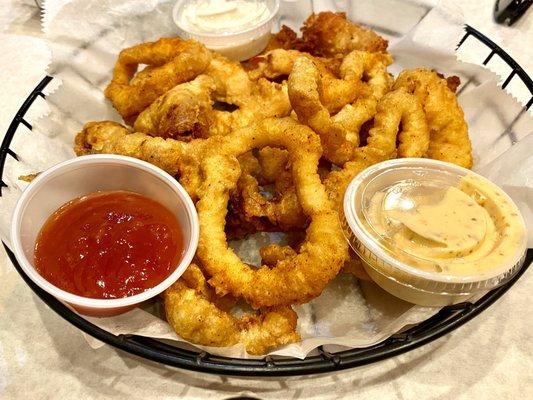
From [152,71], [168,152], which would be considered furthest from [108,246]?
[152,71]

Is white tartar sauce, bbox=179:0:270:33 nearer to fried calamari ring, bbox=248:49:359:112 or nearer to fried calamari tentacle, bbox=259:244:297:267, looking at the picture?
fried calamari ring, bbox=248:49:359:112

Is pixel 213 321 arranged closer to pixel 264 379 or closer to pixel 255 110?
pixel 264 379

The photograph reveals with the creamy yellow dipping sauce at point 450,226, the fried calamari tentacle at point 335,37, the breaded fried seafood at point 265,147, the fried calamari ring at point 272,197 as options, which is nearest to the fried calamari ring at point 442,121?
the breaded fried seafood at point 265,147

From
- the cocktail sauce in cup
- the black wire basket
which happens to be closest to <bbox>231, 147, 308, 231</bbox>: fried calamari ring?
the black wire basket

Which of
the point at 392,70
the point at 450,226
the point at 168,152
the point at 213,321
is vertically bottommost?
the point at 213,321

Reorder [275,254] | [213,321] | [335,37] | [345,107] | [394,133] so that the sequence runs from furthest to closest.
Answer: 1. [335,37]
2. [345,107]
3. [394,133]
4. [275,254]
5. [213,321]

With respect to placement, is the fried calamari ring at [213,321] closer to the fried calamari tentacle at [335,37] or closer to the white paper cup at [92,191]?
the white paper cup at [92,191]

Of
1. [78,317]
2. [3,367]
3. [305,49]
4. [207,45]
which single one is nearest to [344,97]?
[305,49]
